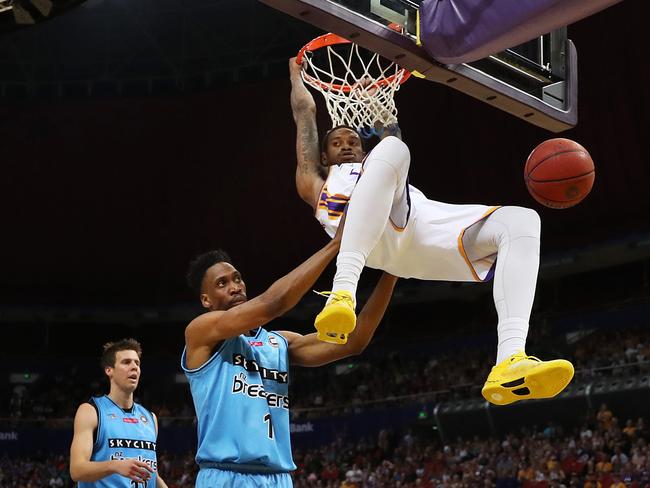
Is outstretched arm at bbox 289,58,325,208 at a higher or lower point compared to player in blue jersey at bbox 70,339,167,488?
higher

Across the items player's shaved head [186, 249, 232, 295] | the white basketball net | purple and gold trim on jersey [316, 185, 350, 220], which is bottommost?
player's shaved head [186, 249, 232, 295]

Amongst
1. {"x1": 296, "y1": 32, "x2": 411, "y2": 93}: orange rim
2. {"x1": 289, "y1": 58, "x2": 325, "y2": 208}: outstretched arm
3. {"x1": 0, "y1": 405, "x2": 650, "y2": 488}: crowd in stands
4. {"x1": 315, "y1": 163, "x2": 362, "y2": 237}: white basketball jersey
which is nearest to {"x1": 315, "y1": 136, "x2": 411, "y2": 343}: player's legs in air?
{"x1": 315, "y1": 163, "x2": 362, "y2": 237}: white basketball jersey

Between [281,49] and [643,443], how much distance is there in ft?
38.8

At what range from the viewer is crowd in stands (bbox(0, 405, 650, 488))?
48.5 feet

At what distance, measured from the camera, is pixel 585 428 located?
1670cm

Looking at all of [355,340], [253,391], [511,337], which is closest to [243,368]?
[253,391]

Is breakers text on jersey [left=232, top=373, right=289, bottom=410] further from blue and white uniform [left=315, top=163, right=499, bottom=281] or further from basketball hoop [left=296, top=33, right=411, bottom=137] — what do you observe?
basketball hoop [left=296, top=33, right=411, bottom=137]

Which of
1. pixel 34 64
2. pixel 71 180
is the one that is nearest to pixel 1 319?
pixel 71 180

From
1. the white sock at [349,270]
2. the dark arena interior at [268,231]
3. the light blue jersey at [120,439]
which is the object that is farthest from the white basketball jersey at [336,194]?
the dark arena interior at [268,231]

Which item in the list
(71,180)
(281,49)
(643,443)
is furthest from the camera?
(71,180)

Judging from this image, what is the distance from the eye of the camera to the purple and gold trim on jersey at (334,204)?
4.75 meters

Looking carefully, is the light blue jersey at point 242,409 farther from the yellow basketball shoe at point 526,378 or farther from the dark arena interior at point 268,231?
the dark arena interior at point 268,231

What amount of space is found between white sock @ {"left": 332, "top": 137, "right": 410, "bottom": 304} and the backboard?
0.52m

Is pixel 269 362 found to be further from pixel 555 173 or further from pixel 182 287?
pixel 182 287
